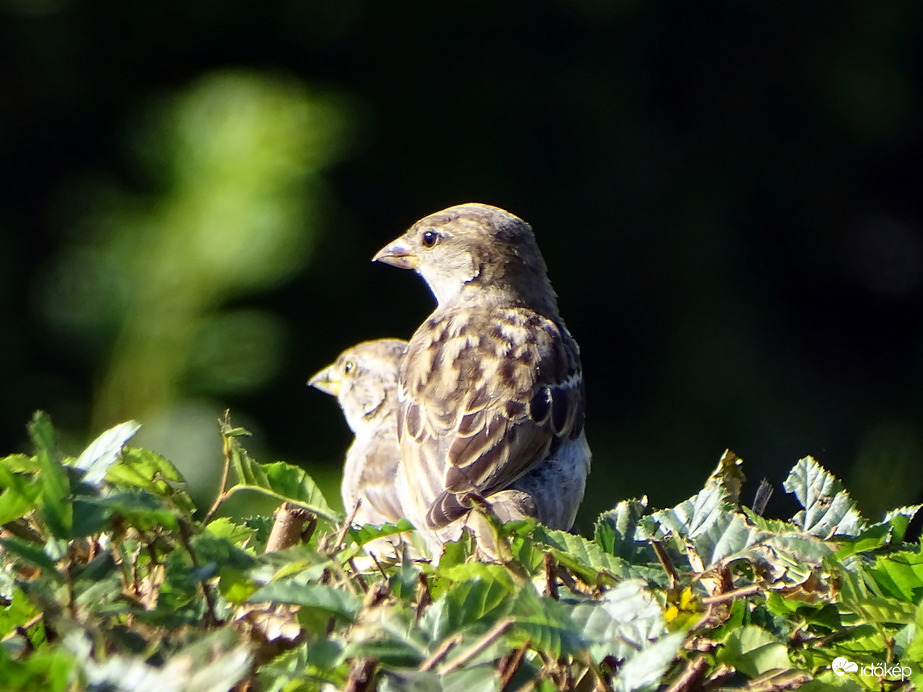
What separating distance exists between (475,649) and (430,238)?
13.2 ft

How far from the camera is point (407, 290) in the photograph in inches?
282

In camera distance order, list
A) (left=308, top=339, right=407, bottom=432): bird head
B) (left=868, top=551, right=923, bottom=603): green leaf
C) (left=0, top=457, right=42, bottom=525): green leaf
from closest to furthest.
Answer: (left=0, top=457, right=42, bottom=525): green leaf, (left=868, top=551, right=923, bottom=603): green leaf, (left=308, top=339, right=407, bottom=432): bird head

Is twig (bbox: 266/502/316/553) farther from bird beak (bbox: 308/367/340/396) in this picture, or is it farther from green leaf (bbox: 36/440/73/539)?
bird beak (bbox: 308/367/340/396)

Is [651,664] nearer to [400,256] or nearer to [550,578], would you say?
[550,578]

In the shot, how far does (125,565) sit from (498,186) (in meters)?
6.07

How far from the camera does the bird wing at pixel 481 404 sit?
3889 mm

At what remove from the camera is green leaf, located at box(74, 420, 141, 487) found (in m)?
1.47

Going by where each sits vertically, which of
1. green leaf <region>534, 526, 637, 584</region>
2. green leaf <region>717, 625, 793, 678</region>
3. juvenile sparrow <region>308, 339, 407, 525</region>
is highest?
green leaf <region>717, 625, 793, 678</region>

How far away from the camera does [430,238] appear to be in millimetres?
5164

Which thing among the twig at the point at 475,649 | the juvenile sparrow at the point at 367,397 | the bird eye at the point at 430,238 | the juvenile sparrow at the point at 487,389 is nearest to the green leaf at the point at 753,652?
the twig at the point at 475,649

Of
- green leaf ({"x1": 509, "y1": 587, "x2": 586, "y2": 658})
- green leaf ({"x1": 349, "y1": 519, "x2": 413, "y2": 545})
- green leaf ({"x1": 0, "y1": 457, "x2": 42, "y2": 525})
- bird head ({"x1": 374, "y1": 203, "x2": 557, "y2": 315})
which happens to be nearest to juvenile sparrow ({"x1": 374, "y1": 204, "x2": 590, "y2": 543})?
bird head ({"x1": 374, "y1": 203, "x2": 557, "y2": 315})

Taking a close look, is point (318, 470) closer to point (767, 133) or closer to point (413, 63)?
point (413, 63)

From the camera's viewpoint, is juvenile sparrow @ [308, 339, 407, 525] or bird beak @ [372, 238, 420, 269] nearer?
bird beak @ [372, 238, 420, 269]

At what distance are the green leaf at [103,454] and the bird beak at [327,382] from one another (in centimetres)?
459
